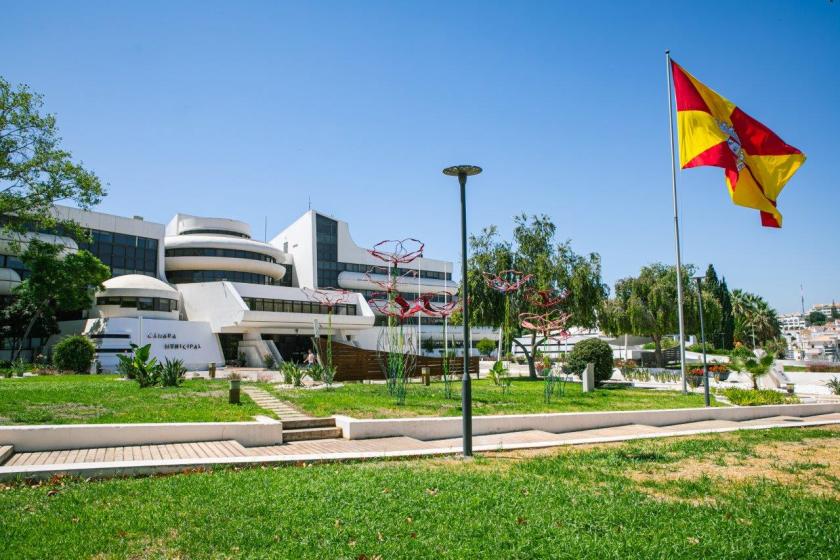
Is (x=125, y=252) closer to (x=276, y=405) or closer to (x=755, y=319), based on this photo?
(x=276, y=405)

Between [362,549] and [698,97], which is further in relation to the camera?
[698,97]

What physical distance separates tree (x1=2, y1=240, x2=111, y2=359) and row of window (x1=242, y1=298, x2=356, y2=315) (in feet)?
34.8

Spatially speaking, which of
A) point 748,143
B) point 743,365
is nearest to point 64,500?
point 748,143

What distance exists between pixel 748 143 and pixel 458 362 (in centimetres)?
1579

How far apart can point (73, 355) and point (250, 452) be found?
91.8ft

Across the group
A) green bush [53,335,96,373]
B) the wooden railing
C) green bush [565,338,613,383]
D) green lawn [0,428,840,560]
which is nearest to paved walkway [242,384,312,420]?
green lawn [0,428,840,560]

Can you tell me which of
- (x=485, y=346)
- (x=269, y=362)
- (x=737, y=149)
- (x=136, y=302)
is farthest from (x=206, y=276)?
(x=737, y=149)

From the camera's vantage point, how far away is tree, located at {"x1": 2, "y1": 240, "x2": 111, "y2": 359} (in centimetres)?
3616

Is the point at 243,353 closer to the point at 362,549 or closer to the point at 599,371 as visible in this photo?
the point at 599,371

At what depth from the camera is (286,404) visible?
14.8 m

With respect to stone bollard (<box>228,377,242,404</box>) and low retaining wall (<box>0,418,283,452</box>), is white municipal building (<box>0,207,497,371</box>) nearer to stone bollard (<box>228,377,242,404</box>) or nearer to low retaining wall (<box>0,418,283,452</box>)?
stone bollard (<box>228,377,242,404</box>)

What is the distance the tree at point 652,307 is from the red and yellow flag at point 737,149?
23381mm

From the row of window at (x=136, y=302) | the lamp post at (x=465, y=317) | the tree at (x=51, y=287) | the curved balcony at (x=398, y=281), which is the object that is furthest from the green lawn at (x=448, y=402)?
the curved balcony at (x=398, y=281)

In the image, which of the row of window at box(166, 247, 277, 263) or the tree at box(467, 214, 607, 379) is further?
the row of window at box(166, 247, 277, 263)
